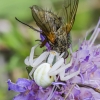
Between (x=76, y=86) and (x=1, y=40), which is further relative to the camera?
(x=1, y=40)

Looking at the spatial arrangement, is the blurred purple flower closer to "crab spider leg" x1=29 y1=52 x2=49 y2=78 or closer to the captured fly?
"crab spider leg" x1=29 y1=52 x2=49 y2=78

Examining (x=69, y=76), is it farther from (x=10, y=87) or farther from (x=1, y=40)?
(x=1, y=40)

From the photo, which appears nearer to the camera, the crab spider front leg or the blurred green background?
the crab spider front leg

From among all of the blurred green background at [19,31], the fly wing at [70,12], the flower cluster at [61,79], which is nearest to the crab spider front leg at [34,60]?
the flower cluster at [61,79]

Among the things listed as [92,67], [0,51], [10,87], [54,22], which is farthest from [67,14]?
[0,51]

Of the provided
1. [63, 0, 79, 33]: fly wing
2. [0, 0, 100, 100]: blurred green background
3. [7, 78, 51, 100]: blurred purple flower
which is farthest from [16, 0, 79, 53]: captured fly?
[0, 0, 100, 100]: blurred green background

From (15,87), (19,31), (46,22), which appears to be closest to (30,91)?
(15,87)
